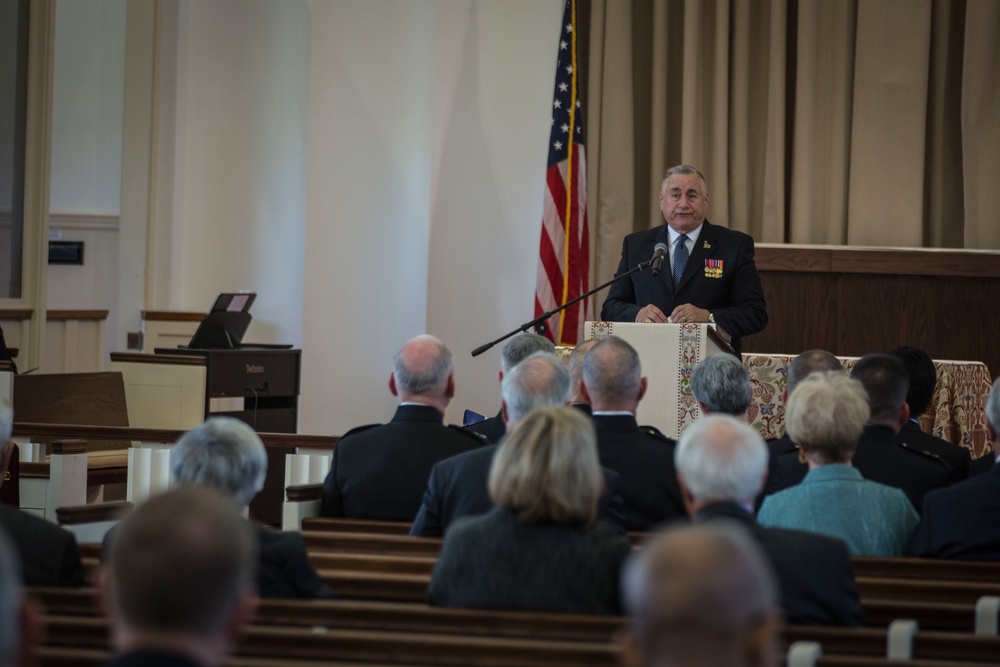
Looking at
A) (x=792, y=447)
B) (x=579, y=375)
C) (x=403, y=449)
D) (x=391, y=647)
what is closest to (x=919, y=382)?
(x=792, y=447)

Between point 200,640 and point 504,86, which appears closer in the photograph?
point 200,640

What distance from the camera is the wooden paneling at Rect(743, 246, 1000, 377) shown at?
25.5 feet

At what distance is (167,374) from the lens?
784cm

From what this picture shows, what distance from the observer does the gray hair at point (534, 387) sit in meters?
3.63

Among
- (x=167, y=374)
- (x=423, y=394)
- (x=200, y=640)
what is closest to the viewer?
(x=200, y=640)

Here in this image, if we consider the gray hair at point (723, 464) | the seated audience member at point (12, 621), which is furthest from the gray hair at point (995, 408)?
the seated audience member at point (12, 621)

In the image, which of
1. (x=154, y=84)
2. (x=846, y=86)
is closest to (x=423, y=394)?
(x=846, y=86)

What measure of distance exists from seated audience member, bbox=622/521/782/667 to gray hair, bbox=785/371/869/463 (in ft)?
5.78

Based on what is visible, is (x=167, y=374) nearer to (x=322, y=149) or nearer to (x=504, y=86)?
(x=322, y=149)

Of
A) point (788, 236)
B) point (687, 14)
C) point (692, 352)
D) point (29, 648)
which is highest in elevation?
point (687, 14)

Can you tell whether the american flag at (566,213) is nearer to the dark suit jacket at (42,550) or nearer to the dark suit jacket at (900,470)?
the dark suit jacket at (900,470)

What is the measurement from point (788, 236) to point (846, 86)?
108cm

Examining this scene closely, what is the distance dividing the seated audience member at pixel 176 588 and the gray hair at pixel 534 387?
199cm

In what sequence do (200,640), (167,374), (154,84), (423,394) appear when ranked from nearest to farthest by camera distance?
1. (200,640)
2. (423,394)
3. (167,374)
4. (154,84)
